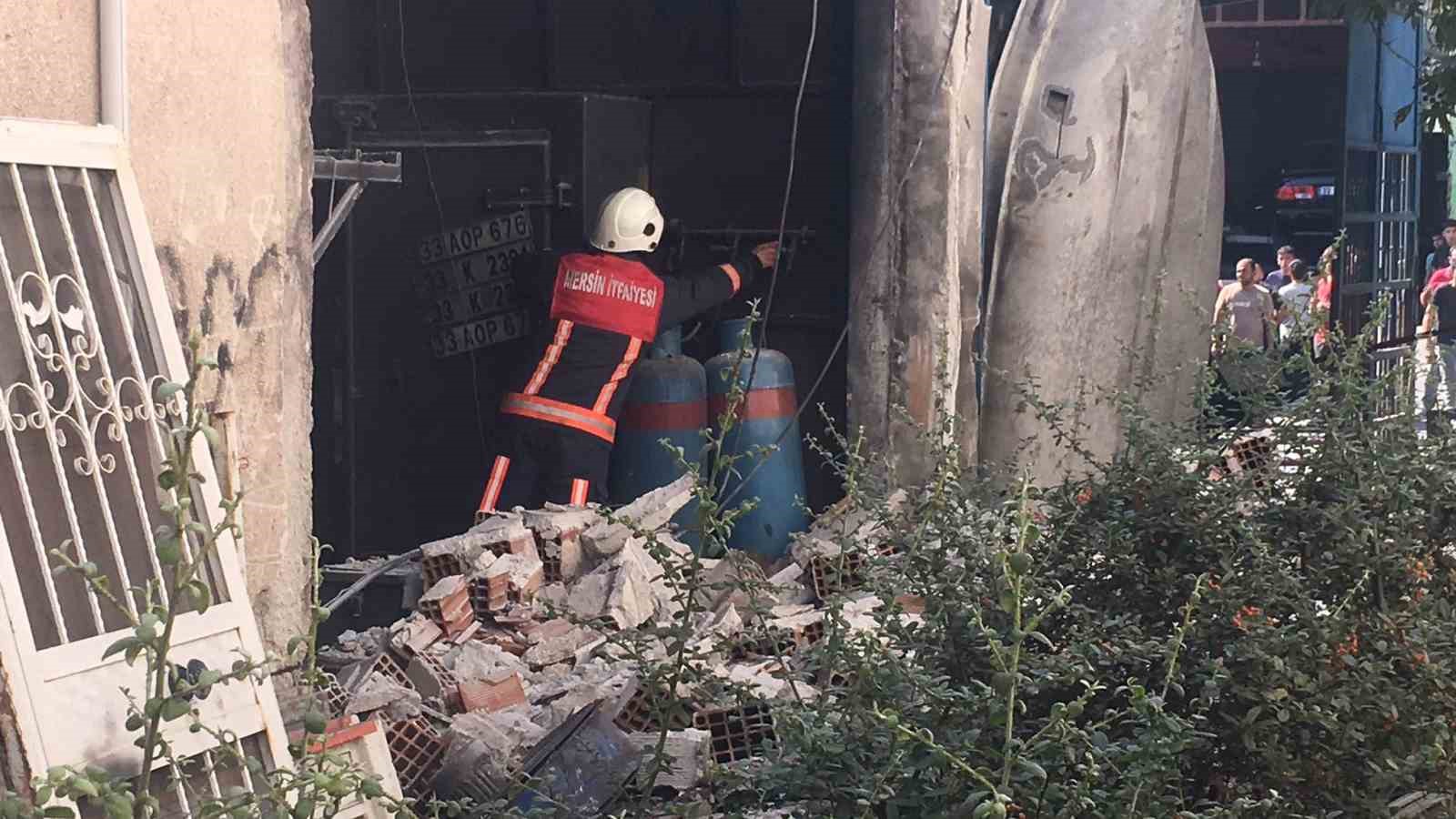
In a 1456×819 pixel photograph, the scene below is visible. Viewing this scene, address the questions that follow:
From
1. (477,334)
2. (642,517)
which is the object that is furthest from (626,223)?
(642,517)

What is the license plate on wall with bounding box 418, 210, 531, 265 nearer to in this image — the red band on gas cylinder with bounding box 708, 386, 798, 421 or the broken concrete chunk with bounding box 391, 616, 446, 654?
the red band on gas cylinder with bounding box 708, 386, 798, 421

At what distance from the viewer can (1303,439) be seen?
4449 mm

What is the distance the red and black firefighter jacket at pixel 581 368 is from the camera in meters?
7.67

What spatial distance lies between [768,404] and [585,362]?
0.83 meters

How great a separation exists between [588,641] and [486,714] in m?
0.79

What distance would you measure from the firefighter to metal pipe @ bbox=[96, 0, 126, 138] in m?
4.10

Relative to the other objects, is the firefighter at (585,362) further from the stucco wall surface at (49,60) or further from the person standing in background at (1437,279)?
the person standing in background at (1437,279)

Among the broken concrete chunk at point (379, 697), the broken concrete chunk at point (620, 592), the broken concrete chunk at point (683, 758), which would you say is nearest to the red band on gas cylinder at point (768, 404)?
the broken concrete chunk at point (620, 592)

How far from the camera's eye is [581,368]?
304 inches

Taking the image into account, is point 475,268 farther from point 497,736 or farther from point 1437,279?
point 1437,279

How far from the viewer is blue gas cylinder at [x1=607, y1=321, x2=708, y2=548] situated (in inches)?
315

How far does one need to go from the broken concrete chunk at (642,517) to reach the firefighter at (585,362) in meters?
0.83

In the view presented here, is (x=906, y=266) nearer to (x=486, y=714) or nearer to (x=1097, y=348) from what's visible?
(x=1097, y=348)

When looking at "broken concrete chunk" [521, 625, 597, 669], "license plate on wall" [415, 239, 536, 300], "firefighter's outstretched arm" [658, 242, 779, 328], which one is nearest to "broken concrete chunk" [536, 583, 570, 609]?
"broken concrete chunk" [521, 625, 597, 669]
